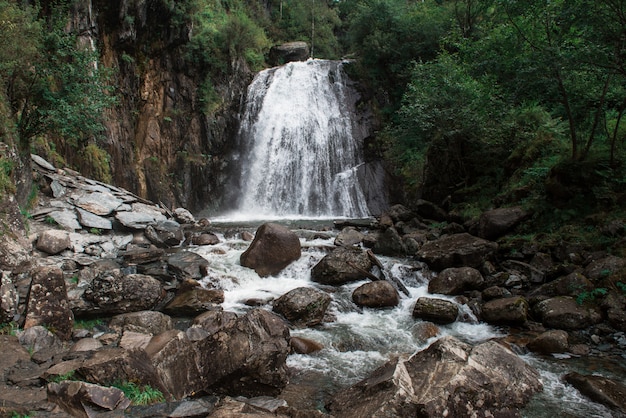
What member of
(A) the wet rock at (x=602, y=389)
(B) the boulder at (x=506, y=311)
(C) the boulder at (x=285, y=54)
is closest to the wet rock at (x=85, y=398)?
(A) the wet rock at (x=602, y=389)

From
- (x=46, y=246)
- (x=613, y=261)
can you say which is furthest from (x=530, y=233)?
(x=46, y=246)

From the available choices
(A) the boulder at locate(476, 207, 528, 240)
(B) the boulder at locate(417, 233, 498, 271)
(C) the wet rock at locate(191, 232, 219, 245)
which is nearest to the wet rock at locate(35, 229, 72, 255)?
(C) the wet rock at locate(191, 232, 219, 245)

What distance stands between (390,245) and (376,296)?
3265 millimetres

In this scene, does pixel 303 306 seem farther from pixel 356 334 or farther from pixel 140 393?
pixel 140 393

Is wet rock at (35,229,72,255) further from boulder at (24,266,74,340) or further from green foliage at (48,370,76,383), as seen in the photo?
green foliage at (48,370,76,383)

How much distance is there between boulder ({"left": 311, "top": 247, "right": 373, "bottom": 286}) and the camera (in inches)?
355

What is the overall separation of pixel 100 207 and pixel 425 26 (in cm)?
1910

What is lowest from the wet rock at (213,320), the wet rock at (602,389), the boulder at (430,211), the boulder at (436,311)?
the wet rock at (602,389)

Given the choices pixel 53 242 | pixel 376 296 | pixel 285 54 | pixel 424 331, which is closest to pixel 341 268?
pixel 376 296

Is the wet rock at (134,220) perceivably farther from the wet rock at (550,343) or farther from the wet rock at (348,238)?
the wet rock at (550,343)

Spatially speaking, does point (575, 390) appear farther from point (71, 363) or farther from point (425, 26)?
point (425, 26)

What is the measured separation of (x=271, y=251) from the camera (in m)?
9.76

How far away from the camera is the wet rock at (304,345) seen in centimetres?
618

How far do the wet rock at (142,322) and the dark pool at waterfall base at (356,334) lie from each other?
4.84ft
